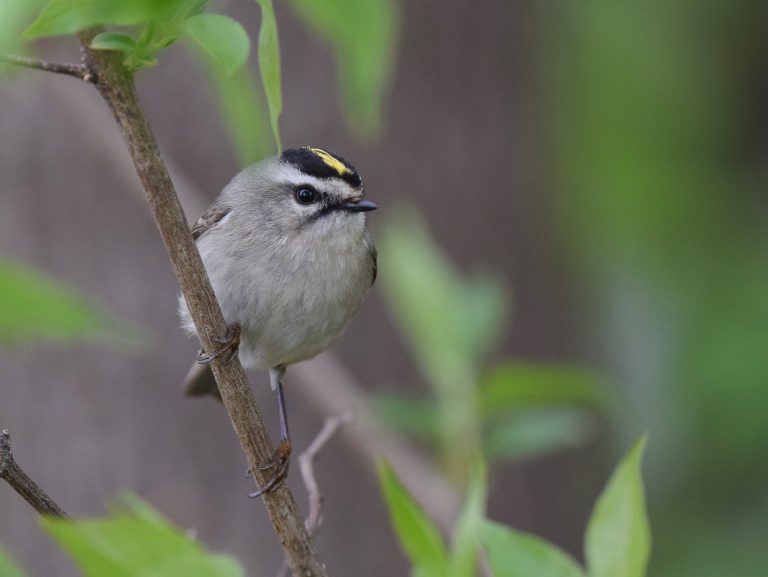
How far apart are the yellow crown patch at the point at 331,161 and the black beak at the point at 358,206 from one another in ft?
0.28

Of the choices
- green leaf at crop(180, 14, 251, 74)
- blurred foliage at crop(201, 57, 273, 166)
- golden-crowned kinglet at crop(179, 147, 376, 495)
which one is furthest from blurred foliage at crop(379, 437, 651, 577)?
golden-crowned kinglet at crop(179, 147, 376, 495)

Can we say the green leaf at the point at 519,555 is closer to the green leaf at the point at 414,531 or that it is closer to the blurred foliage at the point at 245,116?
the green leaf at the point at 414,531

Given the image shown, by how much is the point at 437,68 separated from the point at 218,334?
3.92 m

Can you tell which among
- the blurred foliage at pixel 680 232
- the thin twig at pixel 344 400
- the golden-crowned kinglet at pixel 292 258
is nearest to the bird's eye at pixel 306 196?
the golden-crowned kinglet at pixel 292 258

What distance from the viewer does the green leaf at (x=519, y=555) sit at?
1383mm

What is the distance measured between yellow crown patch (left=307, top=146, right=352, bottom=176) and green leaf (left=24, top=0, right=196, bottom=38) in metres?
1.71

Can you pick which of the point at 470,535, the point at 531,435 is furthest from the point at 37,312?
the point at 531,435

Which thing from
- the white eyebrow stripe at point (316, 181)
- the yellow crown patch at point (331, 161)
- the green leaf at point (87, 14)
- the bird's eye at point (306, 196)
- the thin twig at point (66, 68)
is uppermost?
the green leaf at point (87, 14)

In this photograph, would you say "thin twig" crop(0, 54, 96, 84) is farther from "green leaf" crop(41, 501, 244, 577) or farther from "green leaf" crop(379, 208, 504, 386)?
"green leaf" crop(379, 208, 504, 386)

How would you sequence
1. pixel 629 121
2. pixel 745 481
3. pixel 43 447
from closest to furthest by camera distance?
pixel 43 447 → pixel 745 481 → pixel 629 121

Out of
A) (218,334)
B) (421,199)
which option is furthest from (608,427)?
(218,334)

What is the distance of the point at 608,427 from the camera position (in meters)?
5.43

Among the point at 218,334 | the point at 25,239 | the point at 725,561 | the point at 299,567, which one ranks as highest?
the point at 218,334

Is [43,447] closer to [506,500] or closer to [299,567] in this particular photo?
[506,500]
